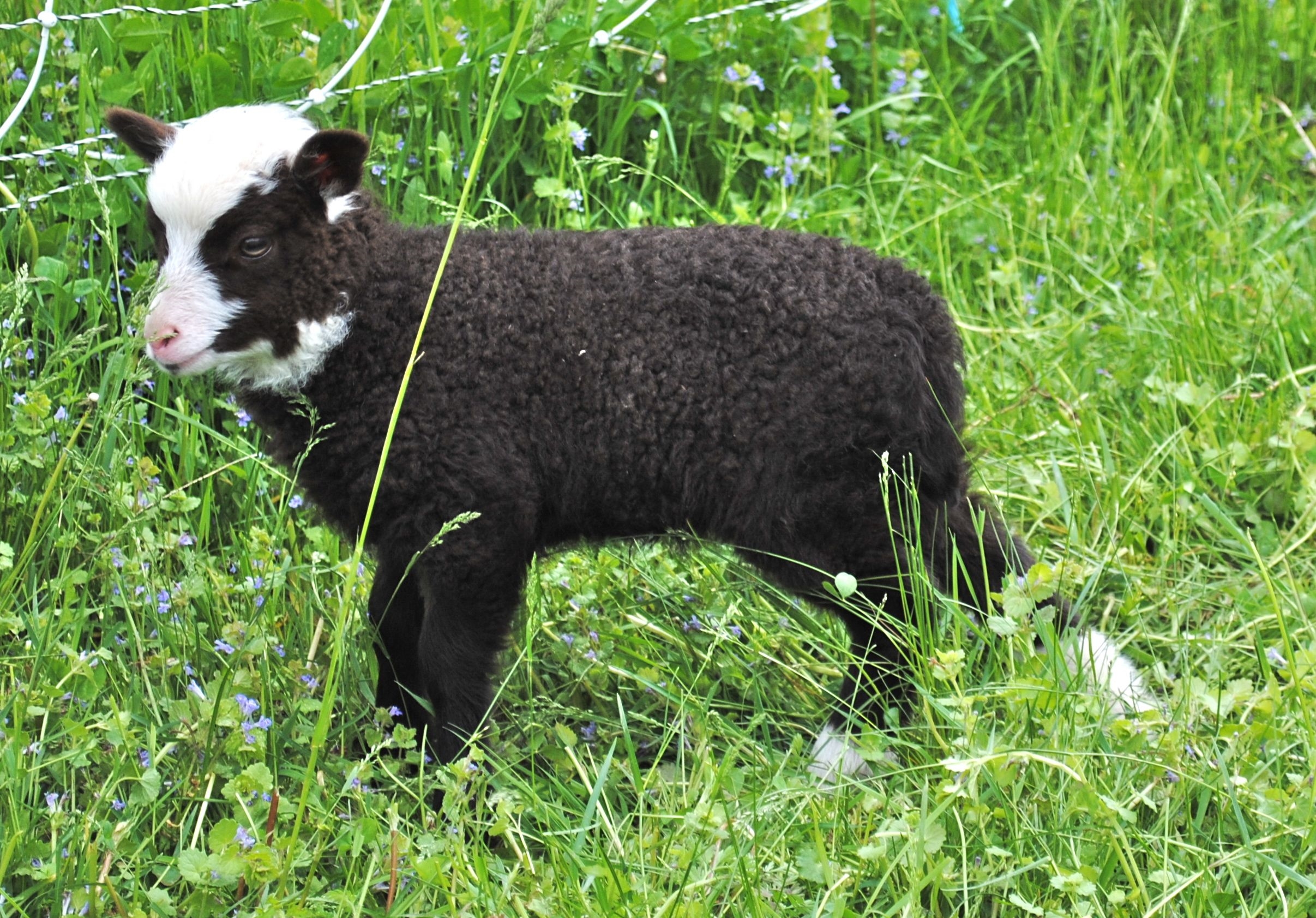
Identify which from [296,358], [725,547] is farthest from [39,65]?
→ [725,547]

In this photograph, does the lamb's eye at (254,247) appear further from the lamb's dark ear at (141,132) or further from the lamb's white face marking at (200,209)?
the lamb's dark ear at (141,132)

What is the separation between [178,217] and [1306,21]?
532 cm

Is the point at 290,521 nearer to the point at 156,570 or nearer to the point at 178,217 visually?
the point at 156,570

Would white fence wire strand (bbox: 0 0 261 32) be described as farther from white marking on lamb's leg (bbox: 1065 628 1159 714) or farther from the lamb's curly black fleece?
white marking on lamb's leg (bbox: 1065 628 1159 714)

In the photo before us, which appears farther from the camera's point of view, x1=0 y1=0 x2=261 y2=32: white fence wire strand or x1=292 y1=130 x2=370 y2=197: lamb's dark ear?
x1=0 y1=0 x2=261 y2=32: white fence wire strand

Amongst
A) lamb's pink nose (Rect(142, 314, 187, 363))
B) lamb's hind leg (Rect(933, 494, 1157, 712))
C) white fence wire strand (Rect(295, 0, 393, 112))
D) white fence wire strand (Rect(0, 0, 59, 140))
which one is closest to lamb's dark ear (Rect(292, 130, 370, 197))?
lamb's pink nose (Rect(142, 314, 187, 363))

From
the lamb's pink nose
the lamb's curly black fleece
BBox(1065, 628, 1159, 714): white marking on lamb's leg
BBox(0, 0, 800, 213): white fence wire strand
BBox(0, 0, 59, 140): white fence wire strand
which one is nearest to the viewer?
→ the lamb's pink nose

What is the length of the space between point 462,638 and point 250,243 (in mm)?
995

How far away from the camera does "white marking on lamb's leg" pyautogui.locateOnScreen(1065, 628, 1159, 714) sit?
3.38 metres

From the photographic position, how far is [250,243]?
316cm

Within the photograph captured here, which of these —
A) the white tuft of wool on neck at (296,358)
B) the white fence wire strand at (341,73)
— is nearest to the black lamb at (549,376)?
the white tuft of wool on neck at (296,358)

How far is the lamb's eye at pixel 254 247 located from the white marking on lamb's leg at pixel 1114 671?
77.9 inches

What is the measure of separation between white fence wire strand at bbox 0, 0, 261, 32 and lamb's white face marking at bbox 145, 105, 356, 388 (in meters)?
1.28

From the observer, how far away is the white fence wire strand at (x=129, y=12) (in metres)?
4.19
